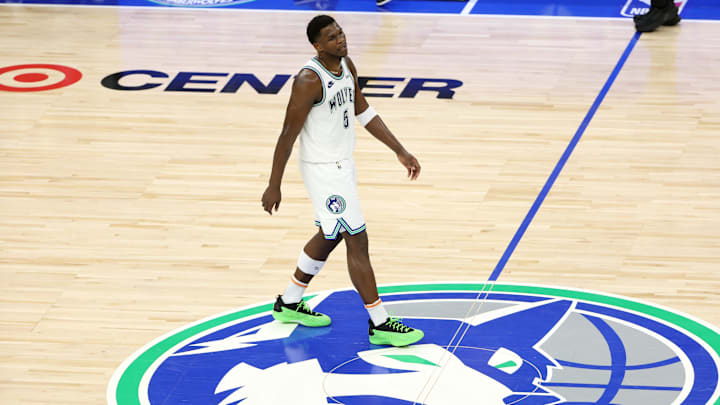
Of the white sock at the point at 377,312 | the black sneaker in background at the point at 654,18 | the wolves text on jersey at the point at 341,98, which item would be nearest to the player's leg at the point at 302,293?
the white sock at the point at 377,312

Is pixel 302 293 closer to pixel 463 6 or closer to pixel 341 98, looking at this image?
pixel 341 98

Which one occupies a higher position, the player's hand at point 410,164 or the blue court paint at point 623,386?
the player's hand at point 410,164

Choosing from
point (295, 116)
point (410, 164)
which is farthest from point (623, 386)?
point (295, 116)

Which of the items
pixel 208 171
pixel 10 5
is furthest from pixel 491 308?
pixel 10 5

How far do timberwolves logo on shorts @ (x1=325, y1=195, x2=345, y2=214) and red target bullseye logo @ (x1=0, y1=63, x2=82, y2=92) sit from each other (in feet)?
16.7

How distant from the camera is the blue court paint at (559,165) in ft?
20.2

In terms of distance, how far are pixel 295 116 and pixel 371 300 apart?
3.00 ft

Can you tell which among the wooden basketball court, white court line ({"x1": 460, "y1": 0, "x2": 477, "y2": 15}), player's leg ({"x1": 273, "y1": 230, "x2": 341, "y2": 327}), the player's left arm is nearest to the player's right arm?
the player's left arm

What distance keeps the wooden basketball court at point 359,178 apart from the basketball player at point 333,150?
811 millimetres

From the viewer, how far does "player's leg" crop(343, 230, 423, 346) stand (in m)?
5.04

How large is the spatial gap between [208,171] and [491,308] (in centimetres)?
275

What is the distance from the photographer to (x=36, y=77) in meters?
9.67

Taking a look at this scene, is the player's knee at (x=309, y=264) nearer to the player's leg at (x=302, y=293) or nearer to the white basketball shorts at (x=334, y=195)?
the player's leg at (x=302, y=293)

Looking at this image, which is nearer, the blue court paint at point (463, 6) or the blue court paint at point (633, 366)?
the blue court paint at point (633, 366)
